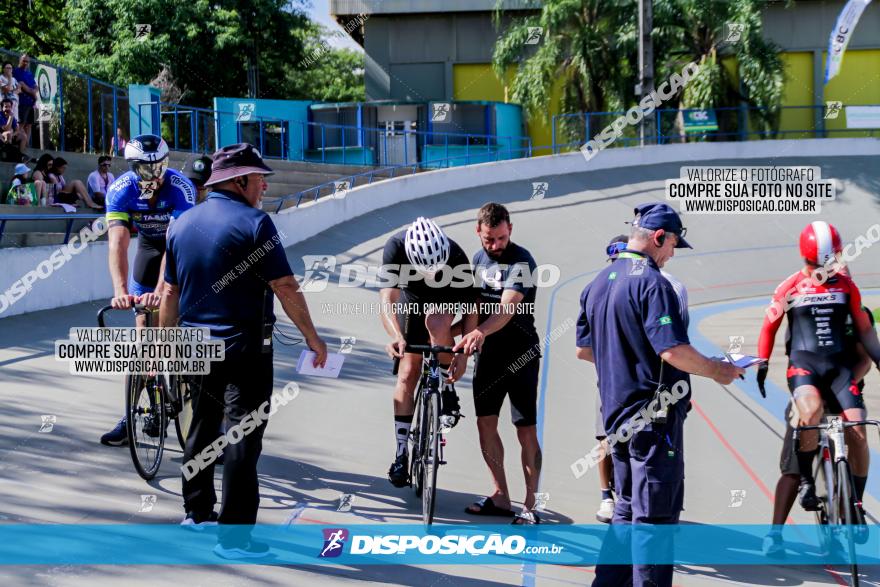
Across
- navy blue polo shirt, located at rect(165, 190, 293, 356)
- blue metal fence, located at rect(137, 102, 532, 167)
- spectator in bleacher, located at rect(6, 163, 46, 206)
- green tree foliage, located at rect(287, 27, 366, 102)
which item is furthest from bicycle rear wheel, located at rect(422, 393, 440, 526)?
green tree foliage, located at rect(287, 27, 366, 102)

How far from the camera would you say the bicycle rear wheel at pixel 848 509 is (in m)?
4.45

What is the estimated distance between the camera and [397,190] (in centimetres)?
2317

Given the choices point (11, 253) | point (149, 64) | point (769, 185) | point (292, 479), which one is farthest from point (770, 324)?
point (149, 64)

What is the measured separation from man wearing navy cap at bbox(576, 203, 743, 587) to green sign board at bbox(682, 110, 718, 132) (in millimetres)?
26984

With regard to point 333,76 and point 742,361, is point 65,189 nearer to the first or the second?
point 742,361

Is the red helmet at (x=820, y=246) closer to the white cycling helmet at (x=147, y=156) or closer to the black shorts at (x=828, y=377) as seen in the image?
the black shorts at (x=828, y=377)

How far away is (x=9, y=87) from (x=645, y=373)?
44.3 feet

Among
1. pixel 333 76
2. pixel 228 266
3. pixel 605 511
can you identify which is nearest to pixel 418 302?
pixel 228 266

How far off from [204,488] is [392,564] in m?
1.03

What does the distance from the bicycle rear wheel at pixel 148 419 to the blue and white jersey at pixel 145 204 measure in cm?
96

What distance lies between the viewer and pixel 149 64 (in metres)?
33.4

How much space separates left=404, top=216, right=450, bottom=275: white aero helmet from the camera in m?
5.37

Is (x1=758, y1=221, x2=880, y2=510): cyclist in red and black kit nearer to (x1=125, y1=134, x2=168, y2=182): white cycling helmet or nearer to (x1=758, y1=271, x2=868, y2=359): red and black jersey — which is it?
(x1=758, y1=271, x2=868, y2=359): red and black jersey

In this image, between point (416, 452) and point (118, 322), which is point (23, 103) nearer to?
point (118, 322)
